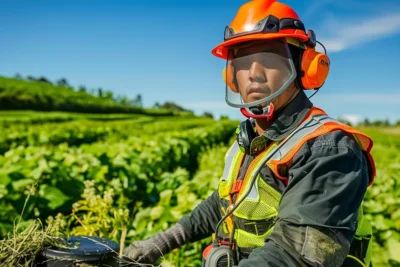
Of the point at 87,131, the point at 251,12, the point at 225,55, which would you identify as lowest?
the point at 87,131

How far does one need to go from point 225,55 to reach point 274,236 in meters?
1.00

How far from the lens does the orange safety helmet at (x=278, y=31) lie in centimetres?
206

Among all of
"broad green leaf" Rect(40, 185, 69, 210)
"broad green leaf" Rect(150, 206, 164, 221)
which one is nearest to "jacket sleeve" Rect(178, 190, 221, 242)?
"broad green leaf" Rect(150, 206, 164, 221)

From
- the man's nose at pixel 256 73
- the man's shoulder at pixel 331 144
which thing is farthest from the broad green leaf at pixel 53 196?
the man's shoulder at pixel 331 144

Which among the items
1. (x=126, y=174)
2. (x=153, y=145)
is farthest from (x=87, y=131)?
(x=126, y=174)

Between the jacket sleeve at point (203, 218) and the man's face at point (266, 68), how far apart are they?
0.68 meters

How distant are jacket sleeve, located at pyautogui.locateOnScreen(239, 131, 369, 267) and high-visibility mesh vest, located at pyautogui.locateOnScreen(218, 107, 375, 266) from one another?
0.11 metres

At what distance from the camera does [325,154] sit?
1.76m

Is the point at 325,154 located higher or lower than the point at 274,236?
higher

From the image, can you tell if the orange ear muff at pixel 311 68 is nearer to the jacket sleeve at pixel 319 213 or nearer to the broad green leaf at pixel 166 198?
the jacket sleeve at pixel 319 213

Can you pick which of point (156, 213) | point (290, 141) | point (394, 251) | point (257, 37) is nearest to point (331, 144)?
point (290, 141)

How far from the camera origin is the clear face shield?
2.09 meters

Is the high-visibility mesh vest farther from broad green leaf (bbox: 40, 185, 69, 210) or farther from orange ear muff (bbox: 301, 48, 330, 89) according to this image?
broad green leaf (bbox: 40, 185, 69, 210)

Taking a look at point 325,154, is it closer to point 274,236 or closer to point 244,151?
point 274,236
